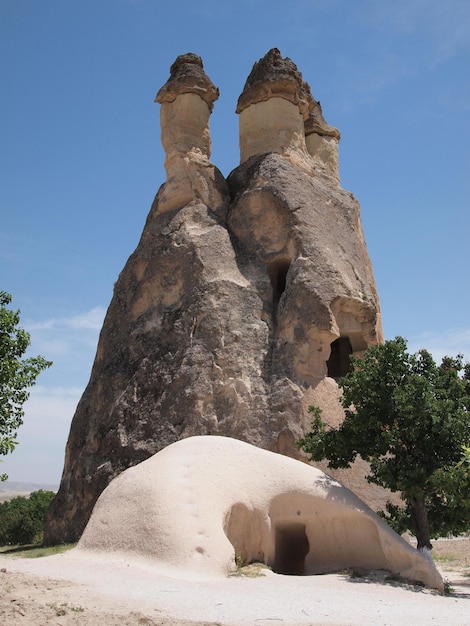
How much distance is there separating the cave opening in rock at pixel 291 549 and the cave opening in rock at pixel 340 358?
9460 mm

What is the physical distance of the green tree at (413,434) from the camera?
11.9 m

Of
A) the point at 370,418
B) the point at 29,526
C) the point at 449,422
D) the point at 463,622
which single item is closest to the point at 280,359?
the point at 370,418

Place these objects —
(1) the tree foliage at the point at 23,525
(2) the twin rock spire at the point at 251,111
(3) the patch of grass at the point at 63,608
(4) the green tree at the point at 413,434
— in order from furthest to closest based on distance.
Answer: (1) the tree foliage at the point at 23,525 < (2) the twin rock spire at the point at 251,111 < (4) the green tree at the point at 413,434 < (3) the patch of grass at the point at 63,608

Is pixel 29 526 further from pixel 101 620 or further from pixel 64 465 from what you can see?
pixel 101 620

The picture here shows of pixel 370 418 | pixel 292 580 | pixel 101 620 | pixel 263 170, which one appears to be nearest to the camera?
pixel 101 620

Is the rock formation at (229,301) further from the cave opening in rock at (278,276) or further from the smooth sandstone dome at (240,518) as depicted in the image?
the smooth sandstone dome at (240,518)

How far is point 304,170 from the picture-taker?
73.9ft

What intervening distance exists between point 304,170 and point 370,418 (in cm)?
1179

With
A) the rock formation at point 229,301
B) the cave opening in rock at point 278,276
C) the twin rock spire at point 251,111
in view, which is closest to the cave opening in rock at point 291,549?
the rock formation at point 229,301

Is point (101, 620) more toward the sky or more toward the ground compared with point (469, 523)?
more toward the ground

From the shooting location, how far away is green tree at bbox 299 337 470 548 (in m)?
11.9

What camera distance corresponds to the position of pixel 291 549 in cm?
1250

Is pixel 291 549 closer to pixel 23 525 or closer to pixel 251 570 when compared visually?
pixel 251 570

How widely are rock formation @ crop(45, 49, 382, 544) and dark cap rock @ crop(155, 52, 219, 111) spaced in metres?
0.05
